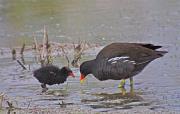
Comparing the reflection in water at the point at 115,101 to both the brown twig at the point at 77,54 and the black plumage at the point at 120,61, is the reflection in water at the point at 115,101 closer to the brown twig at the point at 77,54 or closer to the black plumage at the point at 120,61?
the black plumage at the point at 120,61

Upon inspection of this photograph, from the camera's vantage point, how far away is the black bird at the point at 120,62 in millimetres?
10758

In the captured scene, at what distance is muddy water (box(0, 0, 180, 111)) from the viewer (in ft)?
33.3

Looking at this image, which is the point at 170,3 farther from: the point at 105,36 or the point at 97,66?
the point at 97,66

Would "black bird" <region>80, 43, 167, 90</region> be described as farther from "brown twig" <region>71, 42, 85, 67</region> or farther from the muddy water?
"brown twig" <region>71, 42, 85, 67</region>

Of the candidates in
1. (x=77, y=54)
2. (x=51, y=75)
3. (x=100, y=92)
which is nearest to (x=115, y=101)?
(x=100, y=92)

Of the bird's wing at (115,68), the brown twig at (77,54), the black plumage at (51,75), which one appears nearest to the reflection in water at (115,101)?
the bird's wing at (115,68)

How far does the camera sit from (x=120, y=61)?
10.8 metres

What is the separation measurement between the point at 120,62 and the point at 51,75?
132cm

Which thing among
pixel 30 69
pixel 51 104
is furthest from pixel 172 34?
pixel 51 104

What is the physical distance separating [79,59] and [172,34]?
12.3 feet

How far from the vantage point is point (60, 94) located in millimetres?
10664

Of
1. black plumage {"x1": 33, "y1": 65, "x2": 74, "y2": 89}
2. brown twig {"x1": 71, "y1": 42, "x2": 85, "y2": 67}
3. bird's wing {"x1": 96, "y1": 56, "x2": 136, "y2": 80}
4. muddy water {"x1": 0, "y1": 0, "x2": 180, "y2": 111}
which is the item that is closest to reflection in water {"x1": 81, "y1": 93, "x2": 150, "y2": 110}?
muddy water {"x1": 0, "y1": 0, "x2": 180, "y2": 111}

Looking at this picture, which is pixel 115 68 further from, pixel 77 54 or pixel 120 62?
pixel 77 54

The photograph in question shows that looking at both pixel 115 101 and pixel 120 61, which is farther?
pixel 120 61
